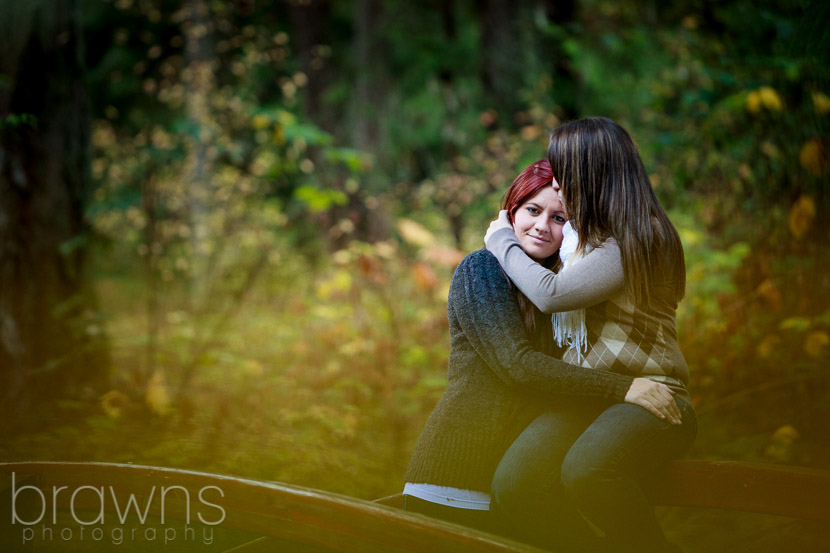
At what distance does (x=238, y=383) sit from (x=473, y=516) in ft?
11.8

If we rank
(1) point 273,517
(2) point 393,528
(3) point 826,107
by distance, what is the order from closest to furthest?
(2) point 393,528 < (1) point 273,517 < (3) point 826,107

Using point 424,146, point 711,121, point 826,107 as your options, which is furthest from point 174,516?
point 424,146

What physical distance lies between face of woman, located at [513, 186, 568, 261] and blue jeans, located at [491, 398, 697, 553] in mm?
486

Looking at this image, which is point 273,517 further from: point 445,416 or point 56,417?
point 56,417

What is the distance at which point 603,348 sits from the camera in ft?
6.41

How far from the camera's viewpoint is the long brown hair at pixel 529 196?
80.6 inches

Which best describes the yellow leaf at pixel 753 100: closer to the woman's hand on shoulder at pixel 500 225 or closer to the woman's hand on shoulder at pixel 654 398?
the woman's hand on shoulder at pixel 500 225

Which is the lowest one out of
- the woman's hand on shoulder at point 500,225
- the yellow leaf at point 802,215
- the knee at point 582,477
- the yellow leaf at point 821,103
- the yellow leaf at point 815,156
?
the knee at point 582,477

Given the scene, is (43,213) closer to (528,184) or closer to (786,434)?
(528,184)

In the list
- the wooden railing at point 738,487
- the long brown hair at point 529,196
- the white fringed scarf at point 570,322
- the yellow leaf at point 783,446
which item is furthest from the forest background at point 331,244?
the white fringed scarf at point 570,322

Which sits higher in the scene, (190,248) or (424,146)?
(424,146)

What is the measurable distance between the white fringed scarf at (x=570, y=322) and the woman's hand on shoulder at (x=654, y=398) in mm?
180

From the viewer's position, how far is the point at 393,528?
168cm

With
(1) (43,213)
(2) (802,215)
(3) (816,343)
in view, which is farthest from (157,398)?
(2) (802,215)
